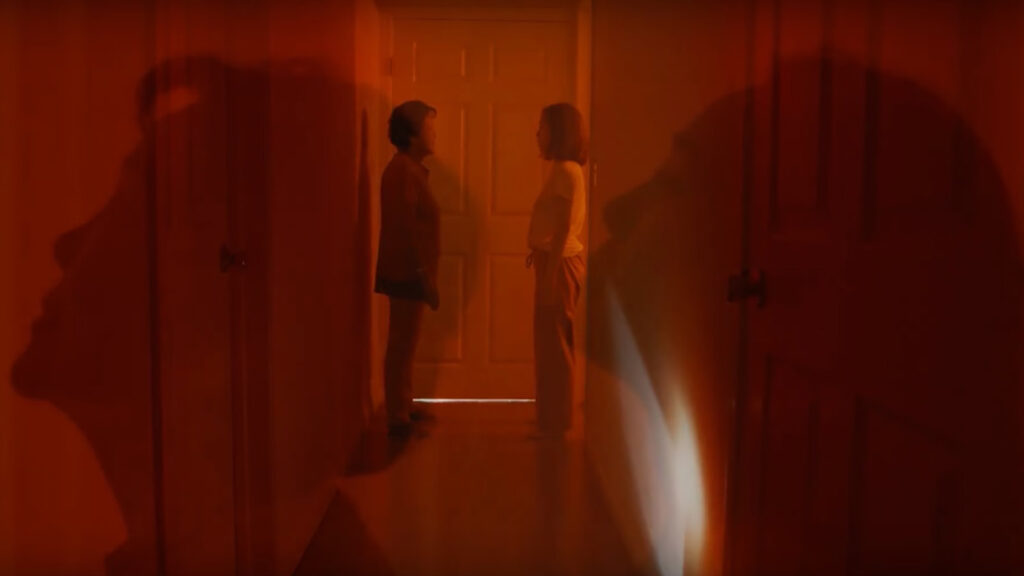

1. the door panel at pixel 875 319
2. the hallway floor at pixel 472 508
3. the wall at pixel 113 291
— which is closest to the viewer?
the door panel at pixel 875 319

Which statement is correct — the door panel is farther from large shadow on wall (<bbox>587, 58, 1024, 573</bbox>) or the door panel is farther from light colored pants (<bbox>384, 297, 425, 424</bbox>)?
light colored pants (<bbox>384, 297, 425, 424</bbox>)

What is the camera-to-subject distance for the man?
6.40ft

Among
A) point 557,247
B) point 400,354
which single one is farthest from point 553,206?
point 400,354

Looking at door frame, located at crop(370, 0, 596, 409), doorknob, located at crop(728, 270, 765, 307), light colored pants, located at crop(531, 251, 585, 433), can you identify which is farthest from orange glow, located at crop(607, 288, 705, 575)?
doorknob, located at crop(728, 270, 765, 307)

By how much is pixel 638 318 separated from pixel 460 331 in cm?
51

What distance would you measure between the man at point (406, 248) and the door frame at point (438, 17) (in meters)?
0.02

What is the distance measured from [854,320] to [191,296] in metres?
0.87

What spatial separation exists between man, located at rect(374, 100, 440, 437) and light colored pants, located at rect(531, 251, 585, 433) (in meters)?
0.29

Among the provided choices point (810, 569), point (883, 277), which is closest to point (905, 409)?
point (883, 277)

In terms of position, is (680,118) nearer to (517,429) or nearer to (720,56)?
(720,56)

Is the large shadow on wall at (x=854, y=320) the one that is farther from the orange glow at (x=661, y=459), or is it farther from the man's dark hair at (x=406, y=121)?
the man's dark hair at (x=406, y=121)

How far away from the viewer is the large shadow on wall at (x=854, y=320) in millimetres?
622

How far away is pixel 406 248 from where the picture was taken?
79.1 inches

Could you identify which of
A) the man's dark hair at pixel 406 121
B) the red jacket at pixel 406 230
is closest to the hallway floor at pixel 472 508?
the red jacket at pixel 406 230
